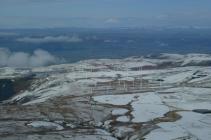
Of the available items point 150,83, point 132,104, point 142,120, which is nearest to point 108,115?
point 142,120

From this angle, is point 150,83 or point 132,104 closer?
point 132,104

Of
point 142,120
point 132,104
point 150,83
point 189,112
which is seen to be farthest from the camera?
point 150,83

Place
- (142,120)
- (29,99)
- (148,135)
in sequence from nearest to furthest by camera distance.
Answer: (148,135)
(142,120)
(29,99)

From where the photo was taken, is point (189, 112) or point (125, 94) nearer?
point (189, 112)

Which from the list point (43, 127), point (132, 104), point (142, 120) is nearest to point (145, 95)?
point (132, 104)

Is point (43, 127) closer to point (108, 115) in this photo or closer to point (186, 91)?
point (108, 115)

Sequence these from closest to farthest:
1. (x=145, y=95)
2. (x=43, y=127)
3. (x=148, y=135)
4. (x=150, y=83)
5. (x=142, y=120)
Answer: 1. (x=148, y=135)
2. (x=43, y=127)
3. (x=142, y=120)
4. (x=145, y=95)
5. (x=150, y=83)
